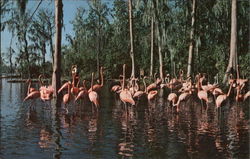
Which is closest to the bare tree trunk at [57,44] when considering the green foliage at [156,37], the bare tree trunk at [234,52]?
the green foliage at [156,37]

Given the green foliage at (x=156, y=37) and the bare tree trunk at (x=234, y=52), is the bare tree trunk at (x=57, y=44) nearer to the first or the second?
the green foliage at (x=156, y=37)

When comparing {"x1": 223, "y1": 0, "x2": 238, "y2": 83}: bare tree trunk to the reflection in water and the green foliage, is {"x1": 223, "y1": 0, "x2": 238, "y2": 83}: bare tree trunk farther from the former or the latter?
the reflection in water

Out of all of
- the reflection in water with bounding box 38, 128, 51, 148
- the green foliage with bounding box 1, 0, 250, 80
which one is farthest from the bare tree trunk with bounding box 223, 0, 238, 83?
the reflection in water with bounding box 38, 128, 51, 148

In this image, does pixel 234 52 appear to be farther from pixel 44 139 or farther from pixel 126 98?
pixel 44 139

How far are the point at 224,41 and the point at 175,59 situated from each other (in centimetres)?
458

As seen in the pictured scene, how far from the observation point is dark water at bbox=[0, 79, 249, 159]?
6.39m

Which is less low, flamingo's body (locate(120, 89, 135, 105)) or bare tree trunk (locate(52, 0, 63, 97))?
bare tree trunk (locate(52, 0, 63, 97))

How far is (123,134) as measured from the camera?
795cm

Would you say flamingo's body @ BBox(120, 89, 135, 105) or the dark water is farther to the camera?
flamingo's body @ BBox(120, 89, 135, 105)

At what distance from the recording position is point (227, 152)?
650cm

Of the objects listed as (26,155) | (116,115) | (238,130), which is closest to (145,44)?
(116,115)

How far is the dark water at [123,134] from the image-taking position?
6.39 meters

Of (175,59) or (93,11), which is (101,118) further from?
(93,11)

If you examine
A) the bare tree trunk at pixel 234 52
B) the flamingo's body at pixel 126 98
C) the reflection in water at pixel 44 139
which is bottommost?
the reflection in water at pixel 44 139
